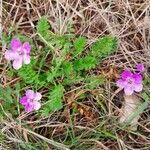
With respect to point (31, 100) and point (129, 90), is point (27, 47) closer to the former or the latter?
point (31, 100)

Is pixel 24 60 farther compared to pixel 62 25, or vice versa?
pixel 62 25

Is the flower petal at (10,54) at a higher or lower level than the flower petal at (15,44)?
lower

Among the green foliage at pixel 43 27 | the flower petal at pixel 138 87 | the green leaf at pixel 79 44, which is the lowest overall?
the flower petal at pixel 138 87

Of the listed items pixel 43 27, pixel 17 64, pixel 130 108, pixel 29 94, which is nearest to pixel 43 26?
pixel 43 27

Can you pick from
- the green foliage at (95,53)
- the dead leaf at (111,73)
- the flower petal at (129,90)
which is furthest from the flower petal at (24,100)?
the flower petal at (129,90)

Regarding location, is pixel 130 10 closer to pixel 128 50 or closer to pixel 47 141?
pixel 128 50

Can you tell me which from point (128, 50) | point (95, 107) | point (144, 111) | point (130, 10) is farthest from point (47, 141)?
point (130, 10)

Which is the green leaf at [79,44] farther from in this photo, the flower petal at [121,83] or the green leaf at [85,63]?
the flower petal at [121,83]
